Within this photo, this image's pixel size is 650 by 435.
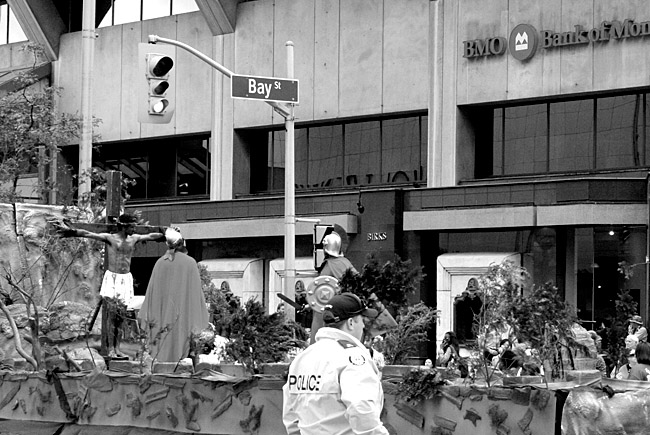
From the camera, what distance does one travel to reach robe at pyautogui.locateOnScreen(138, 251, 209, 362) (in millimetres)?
14367

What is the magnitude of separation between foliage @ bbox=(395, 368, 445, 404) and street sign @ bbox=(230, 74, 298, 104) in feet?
40.6

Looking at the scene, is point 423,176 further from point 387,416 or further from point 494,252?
point 387,416

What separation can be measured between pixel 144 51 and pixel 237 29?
17.7 meters

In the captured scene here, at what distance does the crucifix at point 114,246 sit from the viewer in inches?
612

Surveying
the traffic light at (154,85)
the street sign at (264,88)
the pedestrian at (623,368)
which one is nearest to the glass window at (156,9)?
the street sign at (264,88)

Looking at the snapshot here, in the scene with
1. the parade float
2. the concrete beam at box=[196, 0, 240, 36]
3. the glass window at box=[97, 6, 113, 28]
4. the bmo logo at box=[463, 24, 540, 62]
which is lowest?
the parade float

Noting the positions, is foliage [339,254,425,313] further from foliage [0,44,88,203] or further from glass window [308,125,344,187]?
glass window [308,125,344,187]

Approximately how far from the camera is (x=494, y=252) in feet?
105

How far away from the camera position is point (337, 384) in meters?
6.64

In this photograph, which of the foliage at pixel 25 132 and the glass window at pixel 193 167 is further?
the glass window at pixel 193 167

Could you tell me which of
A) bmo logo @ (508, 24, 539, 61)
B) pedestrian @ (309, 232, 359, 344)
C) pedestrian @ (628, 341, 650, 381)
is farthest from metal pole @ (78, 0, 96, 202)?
pedestrian @ (628, 341, 650, 381)

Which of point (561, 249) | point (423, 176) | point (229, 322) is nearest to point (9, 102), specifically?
point (423, 176)

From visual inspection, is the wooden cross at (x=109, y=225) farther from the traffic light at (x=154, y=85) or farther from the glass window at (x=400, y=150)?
the glass window at (x=400, y=150)

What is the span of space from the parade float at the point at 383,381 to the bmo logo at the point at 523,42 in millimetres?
16432
